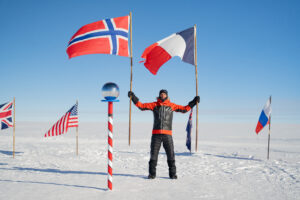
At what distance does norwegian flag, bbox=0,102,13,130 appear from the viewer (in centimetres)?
835

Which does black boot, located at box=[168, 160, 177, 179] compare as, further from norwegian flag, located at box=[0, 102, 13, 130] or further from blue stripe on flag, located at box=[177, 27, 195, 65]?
norwegian flag, located at box=[0, 102, 13, 130]

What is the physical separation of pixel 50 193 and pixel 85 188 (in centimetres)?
62

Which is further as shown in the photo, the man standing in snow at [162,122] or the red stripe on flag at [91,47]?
the red stripe on flag at [91,47]

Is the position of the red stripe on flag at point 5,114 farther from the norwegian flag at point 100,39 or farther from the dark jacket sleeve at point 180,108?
the dark jacket sleeve at point 180,108

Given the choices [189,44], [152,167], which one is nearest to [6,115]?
[152,167]

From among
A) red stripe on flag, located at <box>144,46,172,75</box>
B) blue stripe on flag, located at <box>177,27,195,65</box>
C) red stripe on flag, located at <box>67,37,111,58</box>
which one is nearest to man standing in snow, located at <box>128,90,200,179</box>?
red stripe on flag, located at <box>67,37,111,58</box>

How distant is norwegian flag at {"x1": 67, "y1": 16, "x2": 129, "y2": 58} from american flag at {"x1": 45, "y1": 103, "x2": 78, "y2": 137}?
128 inches

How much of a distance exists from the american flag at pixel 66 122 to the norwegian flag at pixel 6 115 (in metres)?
1.76

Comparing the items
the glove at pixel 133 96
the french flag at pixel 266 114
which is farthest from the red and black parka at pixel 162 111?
the french flag at pixel 266 114

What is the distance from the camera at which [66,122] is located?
27.6 ft

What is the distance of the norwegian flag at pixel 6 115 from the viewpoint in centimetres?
835

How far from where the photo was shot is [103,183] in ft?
15.5

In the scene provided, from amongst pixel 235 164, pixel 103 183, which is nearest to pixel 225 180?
pixel 235 164

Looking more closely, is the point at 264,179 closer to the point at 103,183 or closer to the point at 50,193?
the point at 103,183
